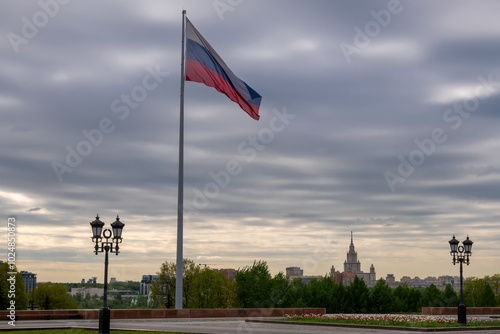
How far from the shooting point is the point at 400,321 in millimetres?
31344

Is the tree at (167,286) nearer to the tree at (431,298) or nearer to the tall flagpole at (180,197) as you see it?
the tree at (431,298)

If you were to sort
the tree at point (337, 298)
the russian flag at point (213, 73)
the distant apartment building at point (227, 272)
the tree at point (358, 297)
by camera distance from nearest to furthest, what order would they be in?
1. the russian flag at point (213, 73)
2. the tree at point (358, 297)
3. the tree at point (337, 298)
4. the distant apartment building at point (227, 272)

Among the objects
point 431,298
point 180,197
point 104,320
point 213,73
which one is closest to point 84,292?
point 431,298

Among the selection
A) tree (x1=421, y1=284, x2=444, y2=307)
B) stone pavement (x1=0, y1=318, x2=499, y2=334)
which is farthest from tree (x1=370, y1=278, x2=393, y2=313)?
stone pavement (x1=0, y1=318, x2=499, y2=334)

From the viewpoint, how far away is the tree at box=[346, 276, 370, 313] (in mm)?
79169

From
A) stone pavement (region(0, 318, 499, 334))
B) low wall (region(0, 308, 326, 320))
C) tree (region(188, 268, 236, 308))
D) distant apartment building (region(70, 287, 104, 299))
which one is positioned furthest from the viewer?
distant apartment building (region(70, 287, 104, 299))

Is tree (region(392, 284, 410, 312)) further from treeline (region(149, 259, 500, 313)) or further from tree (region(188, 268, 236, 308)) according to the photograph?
tree (region(188, 268, 236, 308))

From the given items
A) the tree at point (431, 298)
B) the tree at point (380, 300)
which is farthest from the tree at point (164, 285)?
the tree at point (431, 298)

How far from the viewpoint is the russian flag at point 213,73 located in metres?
32.9

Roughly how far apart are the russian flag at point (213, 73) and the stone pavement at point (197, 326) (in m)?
12.0

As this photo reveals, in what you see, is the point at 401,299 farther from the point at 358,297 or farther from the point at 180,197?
the point at 180,197

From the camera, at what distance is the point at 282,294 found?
313ft

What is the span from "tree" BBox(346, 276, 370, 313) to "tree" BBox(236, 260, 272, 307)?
15.6m

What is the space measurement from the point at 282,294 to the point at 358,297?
18.5m
